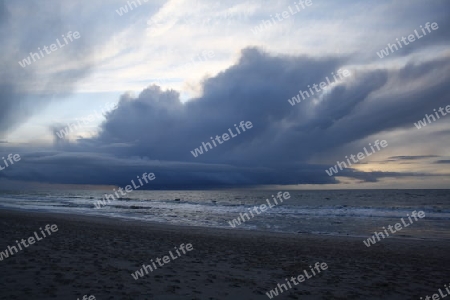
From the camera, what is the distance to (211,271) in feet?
31.8

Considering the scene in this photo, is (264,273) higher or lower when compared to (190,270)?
lower

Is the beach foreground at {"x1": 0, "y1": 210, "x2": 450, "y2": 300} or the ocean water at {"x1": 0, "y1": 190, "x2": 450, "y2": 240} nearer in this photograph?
the beach foreground at {"x1": 0, "y1": 210, "x2": 450, "y2": 300}

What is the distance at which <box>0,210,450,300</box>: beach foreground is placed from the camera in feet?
24.1

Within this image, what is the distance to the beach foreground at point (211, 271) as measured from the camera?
734 centimetres

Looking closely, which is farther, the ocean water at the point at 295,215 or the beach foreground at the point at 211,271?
the ocean water at the point at 295,215

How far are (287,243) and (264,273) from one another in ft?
25.4

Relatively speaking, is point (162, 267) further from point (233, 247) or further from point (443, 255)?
point (443, 255)

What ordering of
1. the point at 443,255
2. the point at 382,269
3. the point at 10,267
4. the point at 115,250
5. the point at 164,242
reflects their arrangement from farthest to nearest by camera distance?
1. the point at 164,242
2. the point at 443,255
3. the point at 115,250
4. the point at 382,269
5. the point at 10,267

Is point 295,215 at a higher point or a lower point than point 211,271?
lower

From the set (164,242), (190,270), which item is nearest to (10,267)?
(190,270)

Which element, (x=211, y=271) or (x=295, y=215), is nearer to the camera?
(x=211, y=271)

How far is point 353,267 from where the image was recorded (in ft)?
37.1

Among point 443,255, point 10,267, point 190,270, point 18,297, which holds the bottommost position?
point 443,255

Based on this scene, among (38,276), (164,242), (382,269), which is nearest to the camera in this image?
(38,276)
